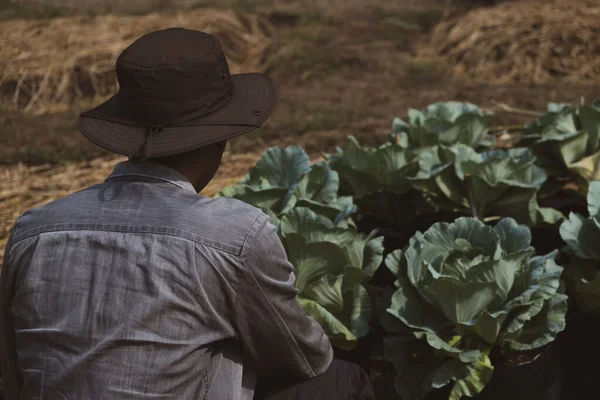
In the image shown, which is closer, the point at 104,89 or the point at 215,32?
the point at 104,89

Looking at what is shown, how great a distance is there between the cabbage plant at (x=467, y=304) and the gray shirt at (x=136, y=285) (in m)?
0.74

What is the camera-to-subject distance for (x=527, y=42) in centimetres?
630

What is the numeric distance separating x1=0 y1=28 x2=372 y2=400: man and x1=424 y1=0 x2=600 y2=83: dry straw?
4563 mm

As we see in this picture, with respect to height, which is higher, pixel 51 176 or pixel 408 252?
pixel 408 252

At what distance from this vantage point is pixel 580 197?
3.22m

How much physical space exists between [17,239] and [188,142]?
1.34 ft

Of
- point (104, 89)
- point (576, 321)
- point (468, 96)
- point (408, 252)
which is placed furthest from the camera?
point (104, 89)

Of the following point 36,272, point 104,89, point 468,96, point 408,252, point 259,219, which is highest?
point 259,219

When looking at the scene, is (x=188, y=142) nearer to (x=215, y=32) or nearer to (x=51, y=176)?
(x=51, y=176)

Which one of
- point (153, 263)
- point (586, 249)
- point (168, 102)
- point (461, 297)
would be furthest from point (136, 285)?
point (586, 249)

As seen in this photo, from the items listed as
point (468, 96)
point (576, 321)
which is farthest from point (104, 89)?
point (576, 321)

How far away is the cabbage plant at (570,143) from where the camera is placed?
2936 mm

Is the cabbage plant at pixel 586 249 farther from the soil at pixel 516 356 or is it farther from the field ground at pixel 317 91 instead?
the field ground at pixel 317 91

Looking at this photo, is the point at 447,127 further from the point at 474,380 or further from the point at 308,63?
the point at 308,63
